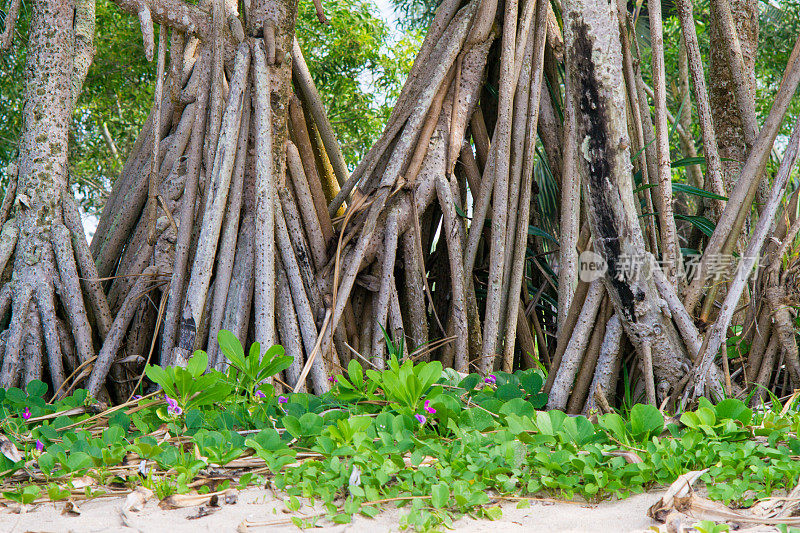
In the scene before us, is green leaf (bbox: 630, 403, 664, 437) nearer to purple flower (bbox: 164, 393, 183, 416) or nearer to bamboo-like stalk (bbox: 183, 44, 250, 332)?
purple flower (bbox: 164, 393, 183, 416)

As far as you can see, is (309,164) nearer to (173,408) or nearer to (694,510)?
(173,408)

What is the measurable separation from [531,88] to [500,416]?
4.85ft

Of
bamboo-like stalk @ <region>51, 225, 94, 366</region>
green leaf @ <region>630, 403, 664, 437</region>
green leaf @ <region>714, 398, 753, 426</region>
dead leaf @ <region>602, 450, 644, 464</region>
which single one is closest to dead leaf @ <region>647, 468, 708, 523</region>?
dead leaf @ <region>602, 450, 644, 464</region>

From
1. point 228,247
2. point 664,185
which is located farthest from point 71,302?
point 664,185

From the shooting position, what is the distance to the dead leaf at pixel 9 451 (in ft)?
4.75

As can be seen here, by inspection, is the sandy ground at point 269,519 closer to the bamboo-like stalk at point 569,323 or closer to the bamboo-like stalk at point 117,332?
the bamboo-like stalk at point 569,323

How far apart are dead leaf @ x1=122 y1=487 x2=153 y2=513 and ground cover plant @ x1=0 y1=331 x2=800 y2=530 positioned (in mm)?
26

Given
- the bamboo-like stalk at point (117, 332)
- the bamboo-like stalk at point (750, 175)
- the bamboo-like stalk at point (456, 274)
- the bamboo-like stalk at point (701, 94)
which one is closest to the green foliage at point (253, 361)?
the bamboo-like stalk at point (117, 332)

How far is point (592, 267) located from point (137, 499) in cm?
133

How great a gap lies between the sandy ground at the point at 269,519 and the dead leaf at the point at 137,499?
0.04 ft

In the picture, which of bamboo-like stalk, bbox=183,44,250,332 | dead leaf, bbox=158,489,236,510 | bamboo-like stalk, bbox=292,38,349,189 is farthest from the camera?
bamboo-like stalk, bbox=292,38,349,189

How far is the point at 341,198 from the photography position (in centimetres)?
290

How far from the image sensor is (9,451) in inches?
57.6

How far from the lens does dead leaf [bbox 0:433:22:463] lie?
1449 mm
